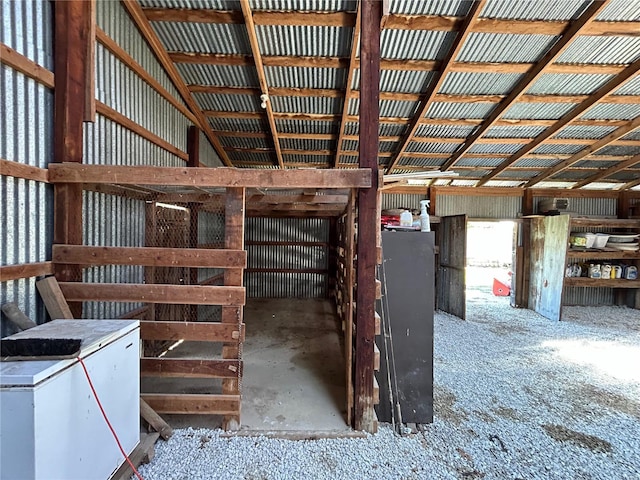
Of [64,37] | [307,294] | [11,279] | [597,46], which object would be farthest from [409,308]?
[307,294]

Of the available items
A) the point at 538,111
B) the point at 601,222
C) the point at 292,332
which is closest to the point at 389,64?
the point at 538,111

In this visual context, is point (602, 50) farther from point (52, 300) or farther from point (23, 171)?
point (52, 300)

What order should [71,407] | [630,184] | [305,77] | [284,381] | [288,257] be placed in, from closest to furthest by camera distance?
[71,407]
[284,381]
[305,77]
[630,184]
[288,257]

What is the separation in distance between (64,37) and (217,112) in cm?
293

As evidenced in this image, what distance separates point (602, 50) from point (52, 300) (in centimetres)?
669

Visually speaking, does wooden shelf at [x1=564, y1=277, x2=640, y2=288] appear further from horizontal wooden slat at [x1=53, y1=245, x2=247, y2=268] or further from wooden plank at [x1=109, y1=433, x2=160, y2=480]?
wooden plank at [x1=109, y1=433, x2=160, y2=480]

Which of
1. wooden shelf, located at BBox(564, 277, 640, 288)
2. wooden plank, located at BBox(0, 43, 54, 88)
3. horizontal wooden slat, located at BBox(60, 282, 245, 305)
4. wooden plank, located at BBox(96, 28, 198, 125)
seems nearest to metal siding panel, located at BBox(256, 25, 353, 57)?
wooden plank, located at BBox(96, 28, 198, 125)

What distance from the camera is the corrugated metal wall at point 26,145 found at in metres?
2.12

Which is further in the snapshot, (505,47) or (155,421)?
(505,47)

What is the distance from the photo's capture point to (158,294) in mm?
2480

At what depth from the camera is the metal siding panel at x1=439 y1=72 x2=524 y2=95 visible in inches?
179

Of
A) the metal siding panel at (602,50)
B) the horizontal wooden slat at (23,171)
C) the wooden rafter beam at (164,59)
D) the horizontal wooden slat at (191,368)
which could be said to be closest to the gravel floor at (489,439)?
the horizontal wooden slat at (191,368)

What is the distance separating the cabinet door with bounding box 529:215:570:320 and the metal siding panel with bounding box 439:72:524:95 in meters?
3.68

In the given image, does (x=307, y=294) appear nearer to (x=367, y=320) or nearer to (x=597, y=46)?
A: (x=367, y=320)
